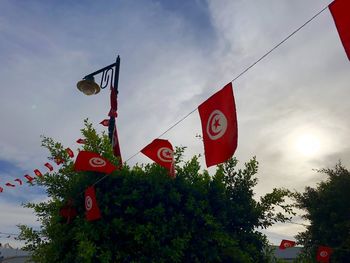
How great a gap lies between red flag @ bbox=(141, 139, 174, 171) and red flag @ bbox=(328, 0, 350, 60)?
439cm

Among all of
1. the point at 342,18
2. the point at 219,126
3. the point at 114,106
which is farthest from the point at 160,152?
the point at 342,18

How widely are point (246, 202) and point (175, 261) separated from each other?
4360 millimetres

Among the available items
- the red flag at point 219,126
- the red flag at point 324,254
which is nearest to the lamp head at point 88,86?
the red flag at point 219,126

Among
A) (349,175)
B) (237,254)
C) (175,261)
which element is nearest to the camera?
(175,261)

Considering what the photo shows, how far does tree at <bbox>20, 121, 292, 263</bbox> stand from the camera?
7.94 meters

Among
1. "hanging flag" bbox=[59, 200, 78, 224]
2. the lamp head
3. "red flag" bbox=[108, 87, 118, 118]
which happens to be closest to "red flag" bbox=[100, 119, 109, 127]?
"red flag" bbox=[108, 87, 118, 118]

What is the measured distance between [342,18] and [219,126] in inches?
97.9

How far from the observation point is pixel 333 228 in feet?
70.5

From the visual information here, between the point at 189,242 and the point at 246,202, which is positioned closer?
the point at 189,242

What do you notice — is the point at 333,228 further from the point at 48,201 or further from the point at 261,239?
the point at 48,201

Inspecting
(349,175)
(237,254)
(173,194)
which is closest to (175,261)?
(173,194)

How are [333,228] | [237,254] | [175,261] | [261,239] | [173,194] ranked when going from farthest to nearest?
[333,228] → [261,239] → [237,254] → [173,194] → [175,261]

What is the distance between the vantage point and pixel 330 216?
22.0 meters

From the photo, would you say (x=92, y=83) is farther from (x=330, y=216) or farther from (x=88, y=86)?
(x=330, y=216)
